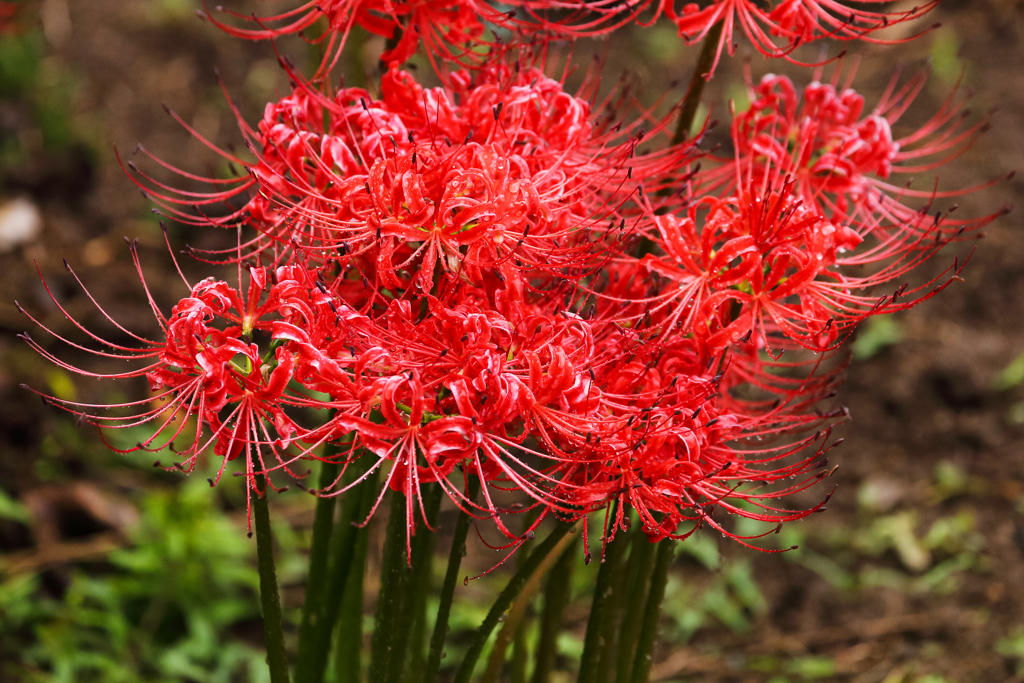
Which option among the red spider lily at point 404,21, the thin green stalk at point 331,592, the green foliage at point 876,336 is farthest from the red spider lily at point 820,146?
the green foliage at point 876,336

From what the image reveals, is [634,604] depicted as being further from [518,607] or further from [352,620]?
[352,620]

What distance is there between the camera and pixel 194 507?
2652mm

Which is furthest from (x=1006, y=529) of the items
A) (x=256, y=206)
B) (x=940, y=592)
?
(x=256, y=206)

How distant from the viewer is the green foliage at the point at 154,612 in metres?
2.50

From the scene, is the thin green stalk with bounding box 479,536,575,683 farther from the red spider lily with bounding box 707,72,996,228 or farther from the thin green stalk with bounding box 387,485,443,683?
the red spider lily with bounding box 707,72,996,228

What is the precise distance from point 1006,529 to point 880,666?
0.70m

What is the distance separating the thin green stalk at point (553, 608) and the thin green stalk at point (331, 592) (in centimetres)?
36

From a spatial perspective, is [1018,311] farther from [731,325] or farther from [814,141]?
[731,325]

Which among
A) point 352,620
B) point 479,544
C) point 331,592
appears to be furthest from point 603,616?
point 479,544

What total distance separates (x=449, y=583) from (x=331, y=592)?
296mm

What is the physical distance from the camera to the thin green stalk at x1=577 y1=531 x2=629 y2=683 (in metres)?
1.44

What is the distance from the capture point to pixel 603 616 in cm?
152

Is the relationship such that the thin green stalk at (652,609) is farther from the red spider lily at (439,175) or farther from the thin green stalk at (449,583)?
the red spider lily at (439,175)

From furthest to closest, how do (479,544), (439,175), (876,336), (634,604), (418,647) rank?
(876,336) → (479,544) → (418,647) → (634,604) → (439,175)
